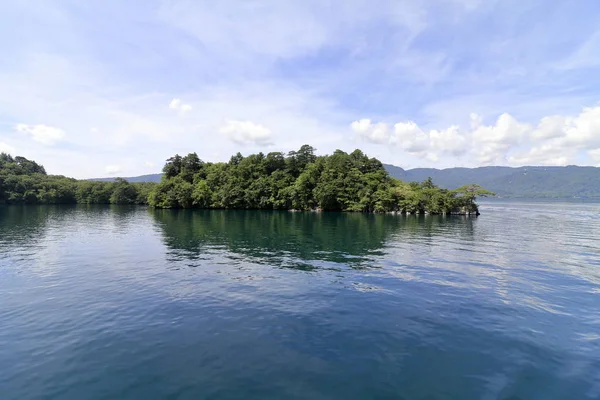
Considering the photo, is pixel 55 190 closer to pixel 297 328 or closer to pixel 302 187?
pixel 302 187

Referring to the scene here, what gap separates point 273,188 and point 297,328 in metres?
114

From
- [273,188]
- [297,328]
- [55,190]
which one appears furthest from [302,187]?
[55,190]

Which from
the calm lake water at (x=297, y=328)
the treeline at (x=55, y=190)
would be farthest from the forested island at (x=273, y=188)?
the calm lake water at (x=297, y=328)

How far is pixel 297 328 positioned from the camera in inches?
608

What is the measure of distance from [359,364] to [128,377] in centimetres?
844

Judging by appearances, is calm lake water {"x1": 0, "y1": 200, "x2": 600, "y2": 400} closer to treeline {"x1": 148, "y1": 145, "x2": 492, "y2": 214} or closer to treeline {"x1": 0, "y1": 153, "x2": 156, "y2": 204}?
treeline {"x1": 148, "y1": 145, "x2": 492, "y2": 214}

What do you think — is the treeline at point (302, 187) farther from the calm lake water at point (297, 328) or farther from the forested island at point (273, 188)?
the calm lake water at point (297, 328)

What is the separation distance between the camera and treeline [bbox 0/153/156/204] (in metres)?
146

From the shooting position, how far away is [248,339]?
14211mm

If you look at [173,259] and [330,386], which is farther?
[173,259]

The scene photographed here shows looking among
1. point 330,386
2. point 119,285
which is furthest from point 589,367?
point 119,285

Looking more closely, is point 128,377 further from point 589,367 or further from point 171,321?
point 589,367

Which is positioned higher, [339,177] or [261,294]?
[339,177]

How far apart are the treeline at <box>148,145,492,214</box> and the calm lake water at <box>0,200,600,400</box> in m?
76.7
